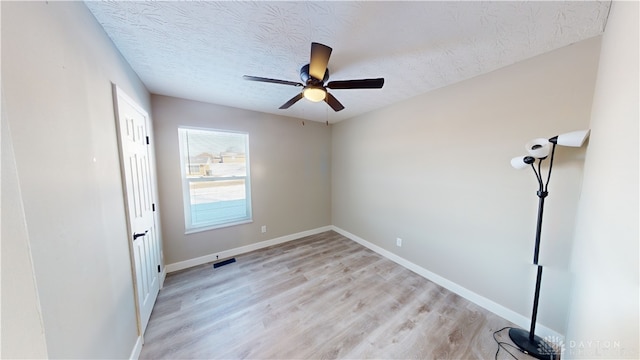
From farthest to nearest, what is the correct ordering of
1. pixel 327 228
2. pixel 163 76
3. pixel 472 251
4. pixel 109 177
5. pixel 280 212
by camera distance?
pixel 327 228 → pixel 280 212 → pixel 472 251 → pixel 163 76 → pixel 109 177

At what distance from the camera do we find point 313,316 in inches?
74.2

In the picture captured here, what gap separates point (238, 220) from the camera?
3.14 meters

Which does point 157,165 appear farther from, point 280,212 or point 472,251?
point 472,251

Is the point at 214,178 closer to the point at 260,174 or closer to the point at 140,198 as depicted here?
the point at 260,174

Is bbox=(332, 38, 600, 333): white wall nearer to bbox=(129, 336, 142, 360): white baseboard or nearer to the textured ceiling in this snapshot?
the textured ceiling

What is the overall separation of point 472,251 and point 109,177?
319 cm

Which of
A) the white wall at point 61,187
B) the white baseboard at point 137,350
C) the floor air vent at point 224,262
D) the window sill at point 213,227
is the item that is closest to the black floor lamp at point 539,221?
the white wall at point 61,187

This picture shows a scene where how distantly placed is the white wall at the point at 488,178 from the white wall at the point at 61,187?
2.80 meters

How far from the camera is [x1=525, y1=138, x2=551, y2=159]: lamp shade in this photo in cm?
142

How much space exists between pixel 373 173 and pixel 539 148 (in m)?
1.89

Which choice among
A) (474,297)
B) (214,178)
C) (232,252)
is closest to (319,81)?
(214,178)

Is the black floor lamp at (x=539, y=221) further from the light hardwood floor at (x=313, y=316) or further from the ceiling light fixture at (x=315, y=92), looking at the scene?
the ceiling light fixture at (x=315, y=92)

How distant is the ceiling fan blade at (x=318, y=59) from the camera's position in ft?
3.98

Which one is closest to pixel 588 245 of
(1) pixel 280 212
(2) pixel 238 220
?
(1) pixel 280 212
